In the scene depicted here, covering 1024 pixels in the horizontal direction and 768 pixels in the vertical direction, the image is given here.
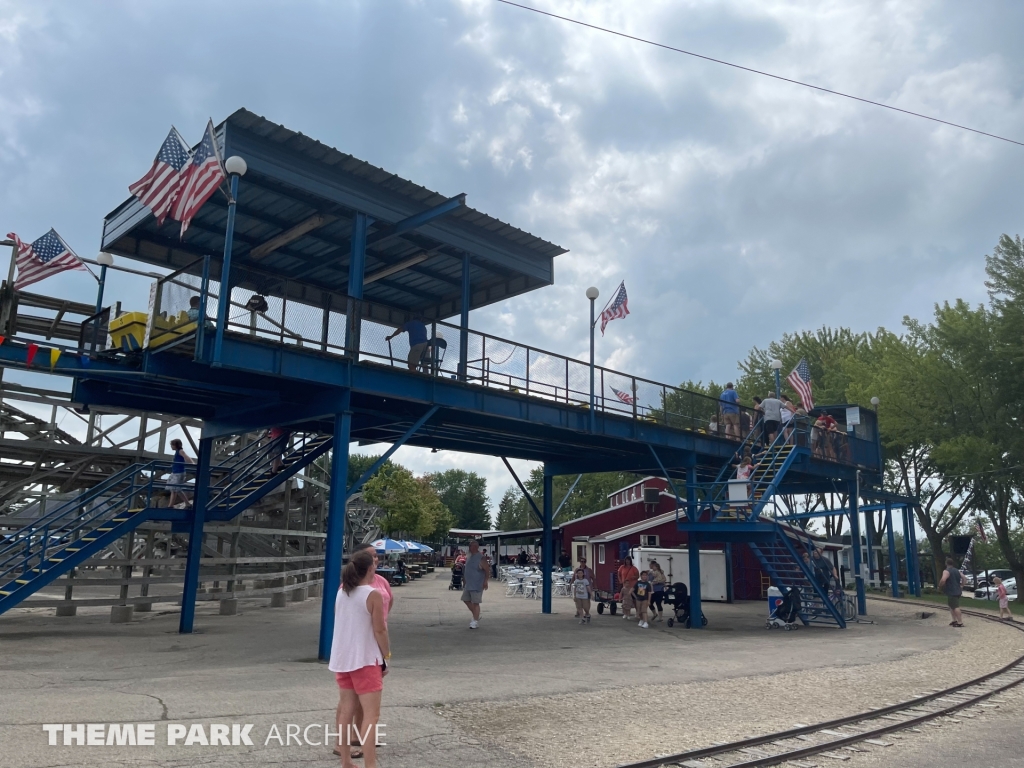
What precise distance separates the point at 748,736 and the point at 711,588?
2414cm

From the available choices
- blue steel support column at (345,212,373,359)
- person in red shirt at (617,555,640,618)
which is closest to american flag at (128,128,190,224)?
blue steel support column at (345,212,373,359)

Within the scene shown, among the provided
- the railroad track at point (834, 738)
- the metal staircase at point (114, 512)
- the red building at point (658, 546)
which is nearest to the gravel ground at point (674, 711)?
the railroad track at point (834, 738)

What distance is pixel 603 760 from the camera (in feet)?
22.2

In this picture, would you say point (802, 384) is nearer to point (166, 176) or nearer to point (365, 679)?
point (166, 176)

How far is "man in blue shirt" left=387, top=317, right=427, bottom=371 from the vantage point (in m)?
14.7

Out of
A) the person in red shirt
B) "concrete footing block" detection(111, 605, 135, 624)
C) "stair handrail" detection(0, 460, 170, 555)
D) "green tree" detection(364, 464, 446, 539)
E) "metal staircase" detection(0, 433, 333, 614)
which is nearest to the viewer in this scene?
"metal staircase" detection(0, 433, 333, 614)

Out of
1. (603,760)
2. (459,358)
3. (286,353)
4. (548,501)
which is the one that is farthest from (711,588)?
(603,760)

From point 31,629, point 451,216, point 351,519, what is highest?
point 451,216

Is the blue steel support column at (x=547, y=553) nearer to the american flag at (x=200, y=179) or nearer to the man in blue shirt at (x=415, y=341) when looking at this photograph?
the man in blue shirt at (x=415, y=341)

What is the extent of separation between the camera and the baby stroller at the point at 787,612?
19.8 meters

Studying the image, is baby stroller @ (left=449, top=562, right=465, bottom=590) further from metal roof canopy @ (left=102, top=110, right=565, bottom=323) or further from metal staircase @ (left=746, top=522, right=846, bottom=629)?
metal roof canopy @ (left=102, top=110, right=565, bottom=323)

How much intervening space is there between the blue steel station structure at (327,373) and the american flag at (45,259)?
100 cm

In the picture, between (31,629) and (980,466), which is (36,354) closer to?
(31,629)

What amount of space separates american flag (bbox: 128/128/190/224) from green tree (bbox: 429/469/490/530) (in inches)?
3527
